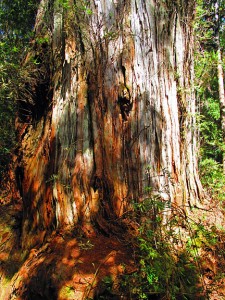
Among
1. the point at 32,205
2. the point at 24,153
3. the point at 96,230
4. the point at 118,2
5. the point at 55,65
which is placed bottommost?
the point at 96,230

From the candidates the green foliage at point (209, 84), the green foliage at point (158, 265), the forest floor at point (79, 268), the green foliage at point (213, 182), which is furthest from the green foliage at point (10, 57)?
the green foliage at point (213, 182)

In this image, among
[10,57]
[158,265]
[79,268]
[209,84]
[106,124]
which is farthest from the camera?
[209,84]

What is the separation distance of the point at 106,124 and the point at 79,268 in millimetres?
1596

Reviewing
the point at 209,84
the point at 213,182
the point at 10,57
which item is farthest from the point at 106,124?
the point at 209,84

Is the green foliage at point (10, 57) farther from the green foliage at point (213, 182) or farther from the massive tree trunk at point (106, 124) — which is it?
the green foliage at point (213, 182)

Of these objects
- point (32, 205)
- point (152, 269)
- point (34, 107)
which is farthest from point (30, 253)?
point (34, 107)

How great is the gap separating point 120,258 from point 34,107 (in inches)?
107

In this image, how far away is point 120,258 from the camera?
2531 mm

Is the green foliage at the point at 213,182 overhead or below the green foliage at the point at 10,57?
below

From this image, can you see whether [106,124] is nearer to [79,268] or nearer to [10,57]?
[79,268]

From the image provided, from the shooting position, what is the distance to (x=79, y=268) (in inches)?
98.3

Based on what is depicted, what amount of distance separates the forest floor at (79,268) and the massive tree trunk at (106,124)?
207 mm

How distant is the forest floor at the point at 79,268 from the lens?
7.73 ft

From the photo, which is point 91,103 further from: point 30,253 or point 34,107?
point 30,253
